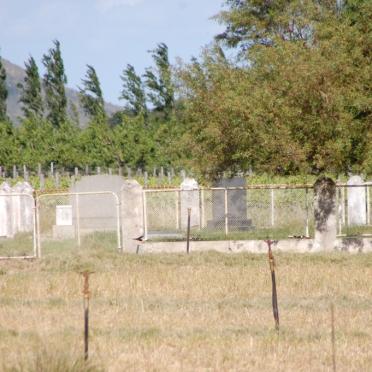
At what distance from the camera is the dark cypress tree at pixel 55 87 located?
8412 centimetres

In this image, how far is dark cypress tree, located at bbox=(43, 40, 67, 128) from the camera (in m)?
84.1

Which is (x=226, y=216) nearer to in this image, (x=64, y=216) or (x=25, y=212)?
(x=64, y=216)

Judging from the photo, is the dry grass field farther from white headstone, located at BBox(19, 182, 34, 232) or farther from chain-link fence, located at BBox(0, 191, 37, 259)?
white headstone, located at BBox(19, 182, 34, 232)

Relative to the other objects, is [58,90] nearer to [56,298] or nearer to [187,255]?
[187,255]

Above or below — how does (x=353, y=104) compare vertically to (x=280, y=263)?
above

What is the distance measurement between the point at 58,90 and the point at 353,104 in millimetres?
64790

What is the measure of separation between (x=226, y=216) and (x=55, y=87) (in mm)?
60895

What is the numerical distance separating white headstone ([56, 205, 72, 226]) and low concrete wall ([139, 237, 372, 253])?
665 cm

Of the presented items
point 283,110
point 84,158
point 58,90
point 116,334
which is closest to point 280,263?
point 283,110

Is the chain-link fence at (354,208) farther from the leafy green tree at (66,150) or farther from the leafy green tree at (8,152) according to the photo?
the leafy green tree at (8,152)

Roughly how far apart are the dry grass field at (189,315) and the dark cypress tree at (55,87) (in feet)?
207

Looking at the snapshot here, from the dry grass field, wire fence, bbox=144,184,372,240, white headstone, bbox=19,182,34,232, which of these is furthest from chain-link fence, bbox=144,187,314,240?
the dry grass field

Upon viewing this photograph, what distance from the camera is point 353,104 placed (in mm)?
23453

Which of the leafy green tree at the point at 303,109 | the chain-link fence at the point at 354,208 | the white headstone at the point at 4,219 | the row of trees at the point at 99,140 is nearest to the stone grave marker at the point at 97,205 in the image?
the white headstone at the point at 4,219
